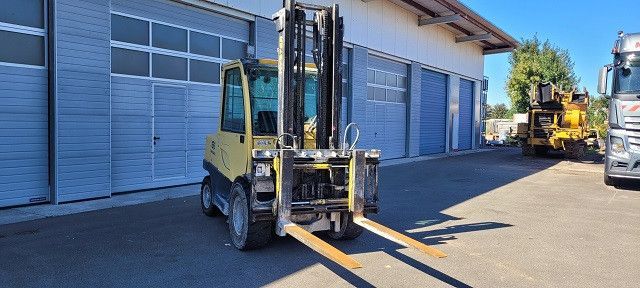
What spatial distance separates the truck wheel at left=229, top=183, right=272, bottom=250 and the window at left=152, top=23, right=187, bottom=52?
19.3ft

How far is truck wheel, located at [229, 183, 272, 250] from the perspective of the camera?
5.63 metres

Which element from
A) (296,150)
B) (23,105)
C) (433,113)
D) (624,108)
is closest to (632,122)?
(624,108)

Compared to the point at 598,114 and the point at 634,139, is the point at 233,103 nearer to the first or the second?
the point at 634,139

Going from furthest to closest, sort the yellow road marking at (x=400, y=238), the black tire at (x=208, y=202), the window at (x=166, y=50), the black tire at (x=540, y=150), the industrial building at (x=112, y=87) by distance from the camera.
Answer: the black tire at (x=540, y=150) < the window at (x=166, y=50) < the industrial building at (x=112, y=87) < the black tire at (x=208, y=202) < the yellow road marking at (x=400, y=238)

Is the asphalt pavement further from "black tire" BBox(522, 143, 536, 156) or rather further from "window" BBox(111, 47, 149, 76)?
"black tire" BBox(522, 143, 536, 156)

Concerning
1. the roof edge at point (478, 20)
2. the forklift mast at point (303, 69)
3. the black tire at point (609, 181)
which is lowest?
the black tire at point (609, 181)

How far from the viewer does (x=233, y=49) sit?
12406 mm

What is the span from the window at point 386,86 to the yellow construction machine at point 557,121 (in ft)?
22.4

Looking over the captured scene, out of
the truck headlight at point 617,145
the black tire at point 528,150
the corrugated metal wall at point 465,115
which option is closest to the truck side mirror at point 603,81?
the truck headlight at point 617,145

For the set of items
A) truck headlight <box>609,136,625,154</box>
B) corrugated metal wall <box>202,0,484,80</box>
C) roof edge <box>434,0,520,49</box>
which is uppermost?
roof edge <box>434,0,520,49</box>

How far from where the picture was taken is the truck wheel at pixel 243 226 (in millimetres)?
5629

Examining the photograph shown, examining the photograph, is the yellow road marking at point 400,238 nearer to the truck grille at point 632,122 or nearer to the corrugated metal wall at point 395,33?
the corrugated metal wall at point 395,33

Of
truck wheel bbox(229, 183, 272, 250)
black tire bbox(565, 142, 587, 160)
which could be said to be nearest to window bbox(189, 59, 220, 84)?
truck wheel bbox(229, 183, 272, 250)

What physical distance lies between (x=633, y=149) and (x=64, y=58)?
41.7 ft
